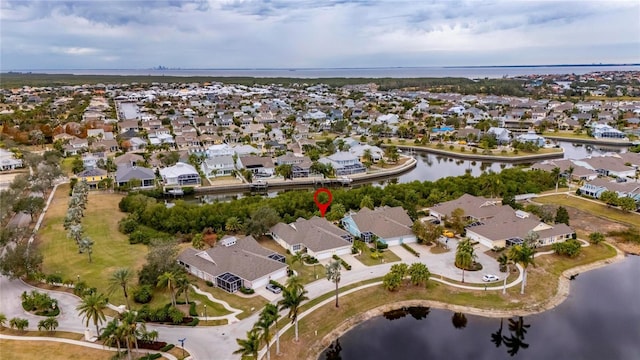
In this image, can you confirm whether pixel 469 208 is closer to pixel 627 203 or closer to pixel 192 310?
pixel 627 203

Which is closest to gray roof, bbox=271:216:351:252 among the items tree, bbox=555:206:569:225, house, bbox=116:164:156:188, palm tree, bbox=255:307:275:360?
palm tree, bbox=255:307:275:360

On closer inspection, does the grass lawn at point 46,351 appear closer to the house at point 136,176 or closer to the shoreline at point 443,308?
the shoreline at point 443,308

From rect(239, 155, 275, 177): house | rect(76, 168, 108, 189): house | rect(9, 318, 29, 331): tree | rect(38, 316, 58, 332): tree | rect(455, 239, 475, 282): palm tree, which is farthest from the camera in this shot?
rect(239, 155, 275, 177): house

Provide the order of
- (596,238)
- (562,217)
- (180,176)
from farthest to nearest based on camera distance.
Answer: (180,176) < (562,217) < (596,238)

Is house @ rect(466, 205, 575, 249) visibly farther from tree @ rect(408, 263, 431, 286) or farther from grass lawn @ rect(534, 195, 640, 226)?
tree @ rect(408, 263, 431, 286)

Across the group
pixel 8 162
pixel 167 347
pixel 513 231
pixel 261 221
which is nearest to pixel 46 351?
pixel 167 347
